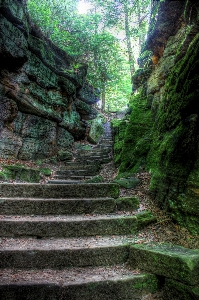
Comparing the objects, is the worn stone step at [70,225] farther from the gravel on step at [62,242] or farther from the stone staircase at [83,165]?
the stone staircase at [83,165]

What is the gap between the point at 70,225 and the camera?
3365mm

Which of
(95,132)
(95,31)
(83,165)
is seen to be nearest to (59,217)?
(83,165)

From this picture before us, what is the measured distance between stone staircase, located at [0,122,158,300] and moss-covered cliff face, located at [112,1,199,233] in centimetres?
82

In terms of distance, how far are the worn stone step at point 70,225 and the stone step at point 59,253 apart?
180 mm

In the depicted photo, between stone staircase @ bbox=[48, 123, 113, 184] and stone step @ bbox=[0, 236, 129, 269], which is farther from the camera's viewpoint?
stone staircase @ bbox=[48, 123, 113, 184]

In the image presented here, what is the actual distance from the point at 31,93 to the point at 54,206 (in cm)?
657

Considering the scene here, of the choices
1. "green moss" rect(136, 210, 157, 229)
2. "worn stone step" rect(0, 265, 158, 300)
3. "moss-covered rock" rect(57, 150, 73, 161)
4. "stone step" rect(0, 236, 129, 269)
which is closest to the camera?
"worn stone step" rect(0, 265, 158, 300)

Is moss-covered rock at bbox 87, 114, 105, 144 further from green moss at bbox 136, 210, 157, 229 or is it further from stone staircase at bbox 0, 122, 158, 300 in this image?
green moss at bbox 136, 210, 157, 229

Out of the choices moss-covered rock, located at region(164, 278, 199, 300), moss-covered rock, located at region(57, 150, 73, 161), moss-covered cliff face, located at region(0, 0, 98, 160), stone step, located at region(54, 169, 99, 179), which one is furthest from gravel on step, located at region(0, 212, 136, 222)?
moss-covered rock, located at region(57, 150, 73, 161)

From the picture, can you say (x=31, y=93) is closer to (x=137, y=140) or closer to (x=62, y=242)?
(x=137, y=140)

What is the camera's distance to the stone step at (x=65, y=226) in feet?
10.7

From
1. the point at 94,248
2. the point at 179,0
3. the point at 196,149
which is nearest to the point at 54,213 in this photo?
the point at 94,248

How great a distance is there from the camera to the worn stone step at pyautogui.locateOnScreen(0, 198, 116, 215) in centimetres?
373

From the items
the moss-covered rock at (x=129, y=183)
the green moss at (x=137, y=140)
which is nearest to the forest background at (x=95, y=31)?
the green moss at (x=137, y=140)
